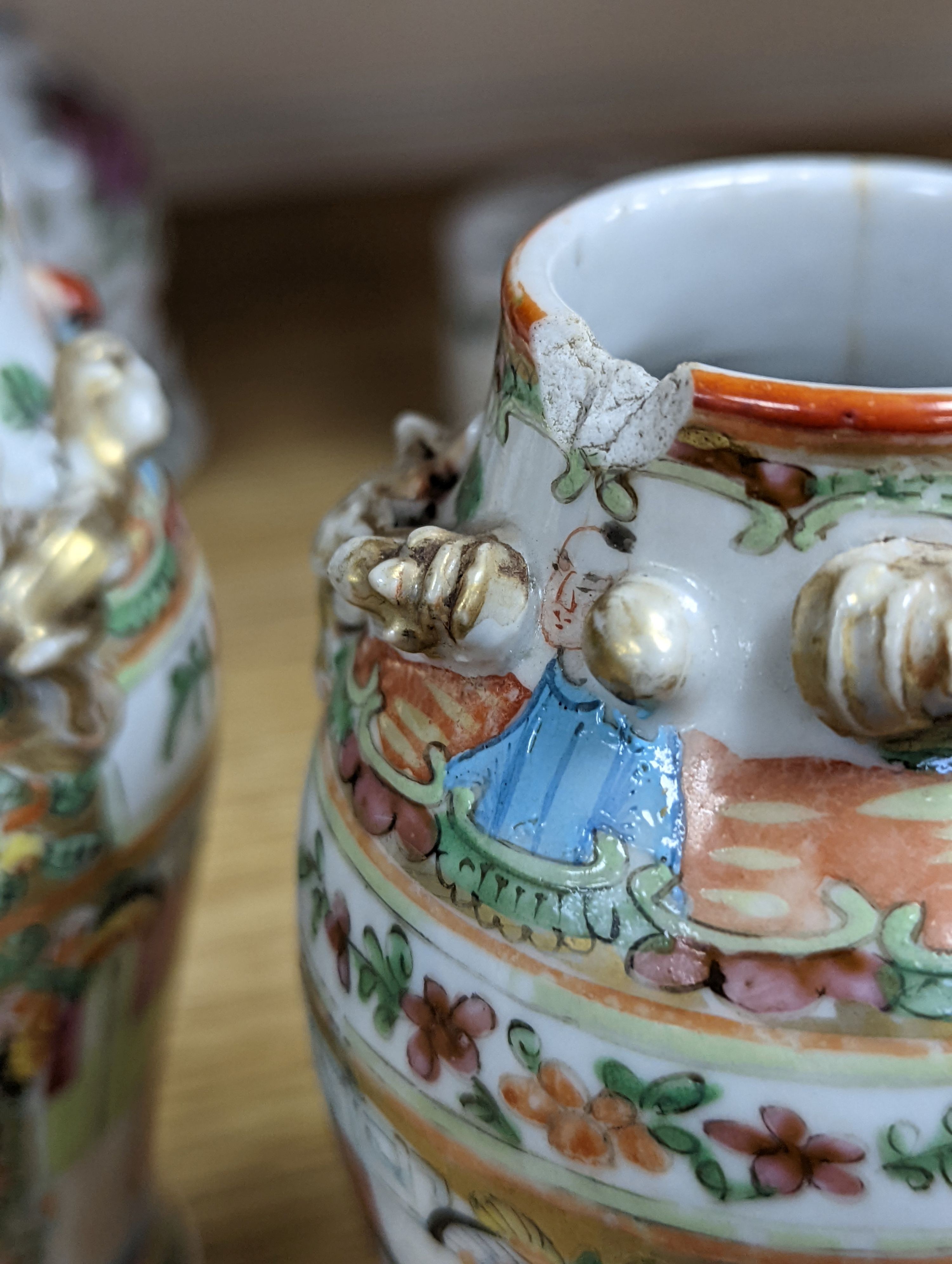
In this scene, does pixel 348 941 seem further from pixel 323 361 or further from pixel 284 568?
pixel 323 361

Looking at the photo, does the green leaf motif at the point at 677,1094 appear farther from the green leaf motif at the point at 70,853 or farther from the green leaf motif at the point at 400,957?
the green leaf motif at the point at 70,853

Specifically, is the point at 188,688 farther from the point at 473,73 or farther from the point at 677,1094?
the point at 473,73

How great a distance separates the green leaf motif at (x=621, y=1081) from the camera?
1.01ft

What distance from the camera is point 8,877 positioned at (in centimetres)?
42

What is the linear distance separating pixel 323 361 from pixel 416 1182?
1018 mm

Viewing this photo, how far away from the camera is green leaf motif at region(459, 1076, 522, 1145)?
12.9 inches

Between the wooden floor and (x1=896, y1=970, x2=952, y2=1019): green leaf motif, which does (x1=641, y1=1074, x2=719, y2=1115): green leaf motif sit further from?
the wooden floor

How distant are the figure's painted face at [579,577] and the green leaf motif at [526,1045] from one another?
3.2 inches

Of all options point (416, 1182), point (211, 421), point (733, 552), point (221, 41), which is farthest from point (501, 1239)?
point (221, 41)

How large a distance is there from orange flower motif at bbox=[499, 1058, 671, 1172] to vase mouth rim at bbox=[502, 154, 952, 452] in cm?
14

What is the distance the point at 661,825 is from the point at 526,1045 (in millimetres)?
56

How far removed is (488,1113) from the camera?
1.08ft

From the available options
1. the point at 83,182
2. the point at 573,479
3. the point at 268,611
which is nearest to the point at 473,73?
the point at 83,182

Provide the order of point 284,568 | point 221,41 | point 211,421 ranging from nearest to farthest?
point 284,568
point 211,421
point 221,41
